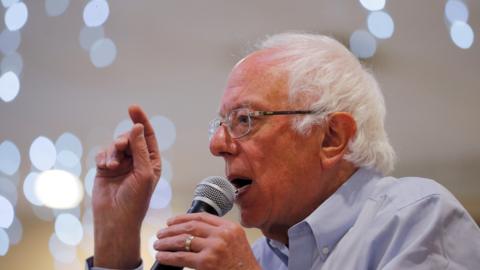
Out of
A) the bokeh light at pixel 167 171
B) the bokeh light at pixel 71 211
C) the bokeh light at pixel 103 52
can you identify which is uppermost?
the bokeh light at pixel 103 52

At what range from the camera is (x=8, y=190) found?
216 centimetres

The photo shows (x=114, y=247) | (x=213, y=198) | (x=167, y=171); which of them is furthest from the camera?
(x=167, y=171)

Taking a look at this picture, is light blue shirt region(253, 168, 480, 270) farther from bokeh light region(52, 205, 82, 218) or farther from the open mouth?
bokeh light region(52, 205, 82, 218)

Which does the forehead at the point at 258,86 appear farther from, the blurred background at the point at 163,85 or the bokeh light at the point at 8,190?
the bokeh light at the point at 8,190

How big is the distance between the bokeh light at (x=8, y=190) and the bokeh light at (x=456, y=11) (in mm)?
1675

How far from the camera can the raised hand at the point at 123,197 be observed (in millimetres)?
1035

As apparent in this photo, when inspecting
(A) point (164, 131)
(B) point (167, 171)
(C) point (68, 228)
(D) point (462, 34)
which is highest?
(D) point (462, 34)

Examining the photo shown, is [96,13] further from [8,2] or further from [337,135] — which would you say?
[337,135]

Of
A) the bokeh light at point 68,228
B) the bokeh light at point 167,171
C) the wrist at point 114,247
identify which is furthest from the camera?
the bokeh light at point 167,171

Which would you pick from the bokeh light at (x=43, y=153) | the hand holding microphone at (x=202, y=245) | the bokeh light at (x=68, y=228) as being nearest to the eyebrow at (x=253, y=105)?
the hand holding microphone at (x=202, y=245)

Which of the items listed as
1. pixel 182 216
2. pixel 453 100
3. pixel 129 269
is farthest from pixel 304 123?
pixel 453 100

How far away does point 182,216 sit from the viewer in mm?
775

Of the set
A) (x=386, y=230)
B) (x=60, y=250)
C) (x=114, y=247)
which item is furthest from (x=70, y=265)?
(x=386, y=230)

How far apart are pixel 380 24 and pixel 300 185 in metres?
1.11
